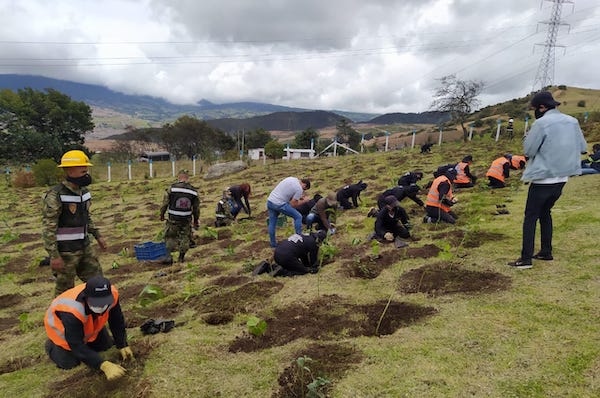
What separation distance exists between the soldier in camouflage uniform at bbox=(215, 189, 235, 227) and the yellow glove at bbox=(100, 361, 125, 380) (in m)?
7.34

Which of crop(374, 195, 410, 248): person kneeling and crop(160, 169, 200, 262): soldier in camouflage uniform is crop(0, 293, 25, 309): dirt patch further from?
crop(374, 195, 410, 248): person kneeling

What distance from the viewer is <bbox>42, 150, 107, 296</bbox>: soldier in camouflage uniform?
407 cm

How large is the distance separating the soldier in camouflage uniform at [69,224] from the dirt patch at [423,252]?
14.2 ft

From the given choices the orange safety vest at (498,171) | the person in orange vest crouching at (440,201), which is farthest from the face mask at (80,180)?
the orange safety vest at (498,171)

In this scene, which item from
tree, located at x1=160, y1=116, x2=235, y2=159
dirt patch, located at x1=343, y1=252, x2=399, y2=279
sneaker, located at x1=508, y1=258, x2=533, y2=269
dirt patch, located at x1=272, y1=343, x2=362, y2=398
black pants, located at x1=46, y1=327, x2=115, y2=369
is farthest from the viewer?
tree, located at x1=160, y1=116, x2=235, y2=159

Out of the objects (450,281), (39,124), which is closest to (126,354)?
(450,281)

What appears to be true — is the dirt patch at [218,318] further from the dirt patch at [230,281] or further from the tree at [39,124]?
the tree at [39,124]

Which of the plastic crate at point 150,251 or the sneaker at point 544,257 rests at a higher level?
the sneaker at point 544,257

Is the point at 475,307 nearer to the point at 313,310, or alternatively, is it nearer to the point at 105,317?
the point at 313,310

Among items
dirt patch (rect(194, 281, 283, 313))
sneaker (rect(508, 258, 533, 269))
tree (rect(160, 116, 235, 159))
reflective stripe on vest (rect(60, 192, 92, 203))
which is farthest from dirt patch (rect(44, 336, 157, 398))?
tree (rect(160, 116, 235, 159))

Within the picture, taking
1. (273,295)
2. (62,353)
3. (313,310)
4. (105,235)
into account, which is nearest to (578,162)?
(313,310)

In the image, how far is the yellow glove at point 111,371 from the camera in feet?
9.26

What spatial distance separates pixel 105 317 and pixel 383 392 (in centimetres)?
249

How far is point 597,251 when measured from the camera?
4.50 m
